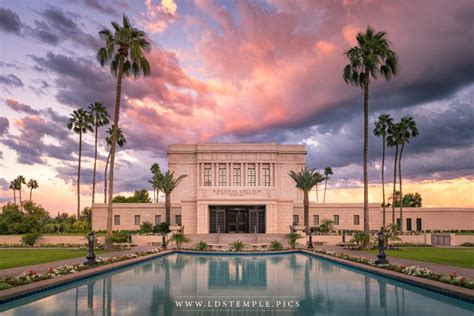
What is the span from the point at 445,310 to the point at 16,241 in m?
39.4

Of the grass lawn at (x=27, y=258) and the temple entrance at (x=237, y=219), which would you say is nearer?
the grass lawn at (x=27, y=258)

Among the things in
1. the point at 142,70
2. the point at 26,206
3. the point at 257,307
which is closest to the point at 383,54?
the point at 142,70

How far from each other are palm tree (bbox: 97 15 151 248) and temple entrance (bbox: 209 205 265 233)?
18955mm

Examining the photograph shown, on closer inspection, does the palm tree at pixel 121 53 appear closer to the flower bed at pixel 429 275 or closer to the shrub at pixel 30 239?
the shrub at pixel 30 239

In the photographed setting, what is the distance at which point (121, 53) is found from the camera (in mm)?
30531

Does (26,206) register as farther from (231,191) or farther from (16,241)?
(231,191)

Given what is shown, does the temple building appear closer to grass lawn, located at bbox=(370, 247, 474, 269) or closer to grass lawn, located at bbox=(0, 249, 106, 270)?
grass lawn, located at bbox=(370, 247, 474, 269)

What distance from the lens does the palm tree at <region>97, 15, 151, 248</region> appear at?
29.9 metres

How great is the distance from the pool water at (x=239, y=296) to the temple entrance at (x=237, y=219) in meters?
29.4

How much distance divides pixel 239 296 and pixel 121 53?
73.8ft

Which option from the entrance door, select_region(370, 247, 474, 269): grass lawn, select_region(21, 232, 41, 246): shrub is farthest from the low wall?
select_region(370, 247, 474, 269): grass lawn

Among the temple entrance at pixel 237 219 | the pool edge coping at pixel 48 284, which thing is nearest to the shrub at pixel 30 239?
the temple entrance at pixel 237 219

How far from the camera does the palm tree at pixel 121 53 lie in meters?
29.9

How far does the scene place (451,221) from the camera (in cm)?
5509
